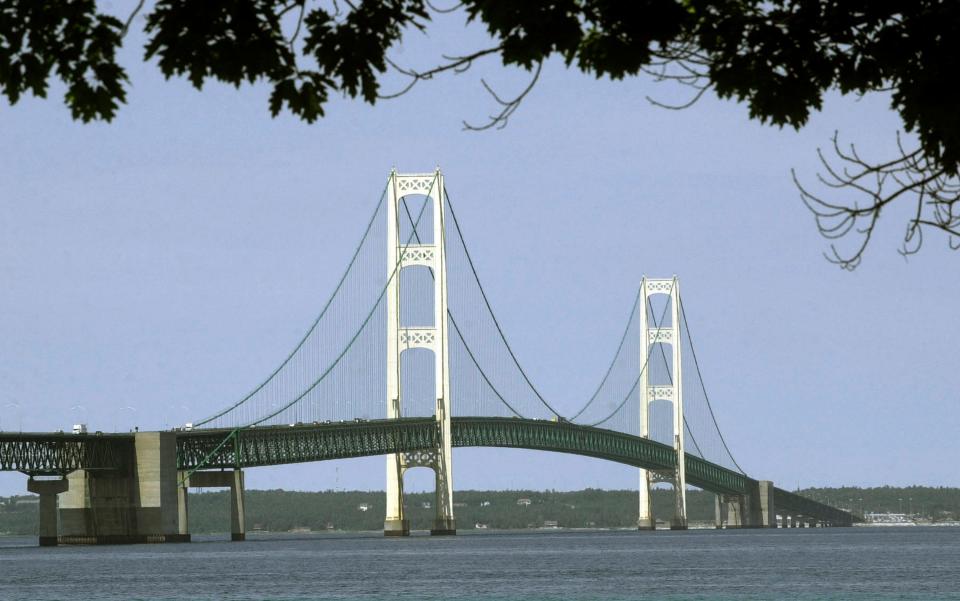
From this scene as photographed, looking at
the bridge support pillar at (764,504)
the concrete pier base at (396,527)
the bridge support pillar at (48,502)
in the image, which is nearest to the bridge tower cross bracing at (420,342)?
the concrete pier base at (396,527)

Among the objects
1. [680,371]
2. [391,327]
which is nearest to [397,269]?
[391,327]

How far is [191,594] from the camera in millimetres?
50375

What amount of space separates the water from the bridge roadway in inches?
186

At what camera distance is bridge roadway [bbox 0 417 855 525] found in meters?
94.8

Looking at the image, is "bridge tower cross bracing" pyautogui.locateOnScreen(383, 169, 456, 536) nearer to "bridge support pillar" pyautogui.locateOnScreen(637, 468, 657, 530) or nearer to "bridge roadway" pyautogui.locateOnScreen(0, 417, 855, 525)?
"bridge roadway" pyautogui.locateOnScreen(0, 417, 855, 525)

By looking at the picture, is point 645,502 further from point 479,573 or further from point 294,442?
point 479,573

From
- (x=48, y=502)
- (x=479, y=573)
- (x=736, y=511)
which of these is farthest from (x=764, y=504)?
(x=479, y=573)

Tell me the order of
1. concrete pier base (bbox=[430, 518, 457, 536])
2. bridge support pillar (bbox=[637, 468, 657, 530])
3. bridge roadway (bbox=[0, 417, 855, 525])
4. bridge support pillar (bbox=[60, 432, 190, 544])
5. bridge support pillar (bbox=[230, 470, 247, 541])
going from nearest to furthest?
1. bridge support pillar (bbox=[60, 432, 190, 544])
2. bridge roadway (bbox=[0, 417, 855, 525])
3. bridge support pillar (bbox=[230, 470, 247, 541])
4. concrete pier base (bbox=[430, 518, 457, 536])
5. bridge support pillar (bbox=[637, 468, 657, 530])

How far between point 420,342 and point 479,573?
3856cm

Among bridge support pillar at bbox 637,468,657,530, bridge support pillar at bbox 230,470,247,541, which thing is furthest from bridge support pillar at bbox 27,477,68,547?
bridge support pillar at bbox 637,468,657,530

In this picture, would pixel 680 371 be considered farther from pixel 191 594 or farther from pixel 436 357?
pixel 191 594

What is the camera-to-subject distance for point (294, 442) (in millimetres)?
100938

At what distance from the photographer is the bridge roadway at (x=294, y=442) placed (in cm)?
9475

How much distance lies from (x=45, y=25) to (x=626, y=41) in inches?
99.0
